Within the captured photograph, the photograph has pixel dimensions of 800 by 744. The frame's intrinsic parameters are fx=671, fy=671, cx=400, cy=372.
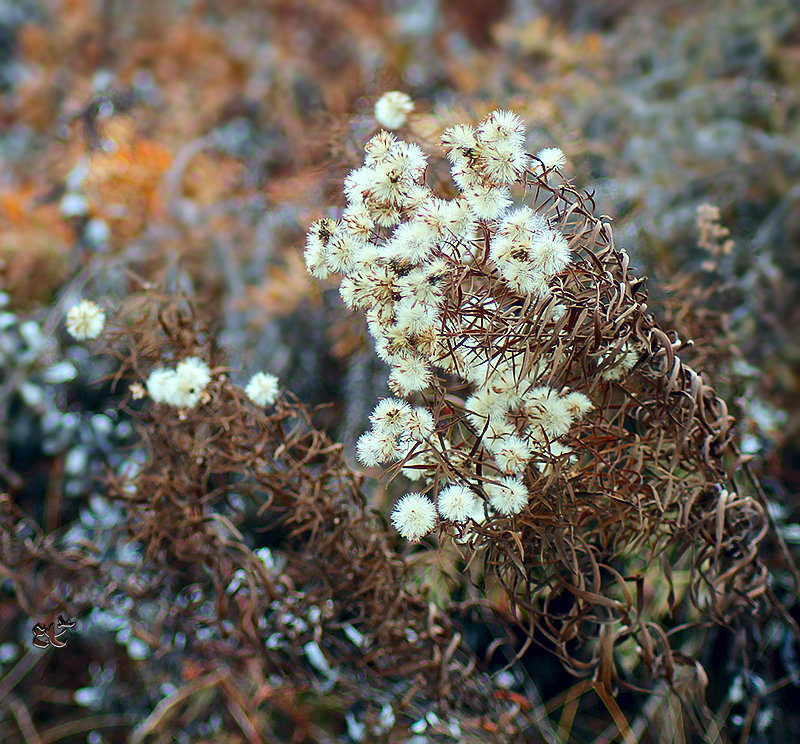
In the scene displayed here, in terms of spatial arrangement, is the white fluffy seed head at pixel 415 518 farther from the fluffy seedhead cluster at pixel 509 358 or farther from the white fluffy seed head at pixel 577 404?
the white fluffy seed head at pixel 577 404

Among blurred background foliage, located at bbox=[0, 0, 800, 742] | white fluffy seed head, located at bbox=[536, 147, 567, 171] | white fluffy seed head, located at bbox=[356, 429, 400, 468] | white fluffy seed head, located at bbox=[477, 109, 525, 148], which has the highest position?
white fluffy seed head, located at bbox=[477, 109, 525, 148]

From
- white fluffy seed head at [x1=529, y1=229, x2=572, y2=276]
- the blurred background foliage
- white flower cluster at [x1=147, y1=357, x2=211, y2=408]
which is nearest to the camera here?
white fluffy seed head at [x1=529, y1=229, x2=572, y2=276]

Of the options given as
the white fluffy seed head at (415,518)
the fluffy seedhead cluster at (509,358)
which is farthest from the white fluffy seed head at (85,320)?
the white fluffy seed head at (415,518)

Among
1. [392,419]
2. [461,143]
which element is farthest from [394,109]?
[392,419]

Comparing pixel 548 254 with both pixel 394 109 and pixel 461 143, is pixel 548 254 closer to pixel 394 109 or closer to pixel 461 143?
pixel 461 143

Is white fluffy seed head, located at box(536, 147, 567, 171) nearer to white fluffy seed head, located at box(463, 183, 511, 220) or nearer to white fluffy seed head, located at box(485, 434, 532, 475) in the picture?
white fluffy seed head, located at box(463, 183, 511, 220)

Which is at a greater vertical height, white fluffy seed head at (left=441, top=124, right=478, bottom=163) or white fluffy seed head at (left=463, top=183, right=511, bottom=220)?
white fluffy seed head at (left=441, top=124, right=478, bottom=163)

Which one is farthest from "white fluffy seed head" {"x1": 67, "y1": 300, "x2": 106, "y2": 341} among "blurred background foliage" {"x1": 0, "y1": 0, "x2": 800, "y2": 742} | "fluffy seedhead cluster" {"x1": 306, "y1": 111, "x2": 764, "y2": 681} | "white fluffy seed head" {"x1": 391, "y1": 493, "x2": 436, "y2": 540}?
"white fluffy seed head" {"x1": 391, "y1": 493, "x2": 436, "y2": 540}
